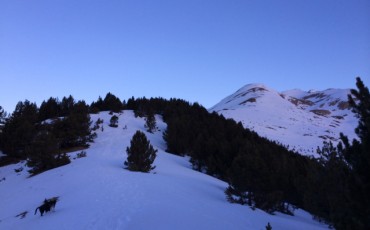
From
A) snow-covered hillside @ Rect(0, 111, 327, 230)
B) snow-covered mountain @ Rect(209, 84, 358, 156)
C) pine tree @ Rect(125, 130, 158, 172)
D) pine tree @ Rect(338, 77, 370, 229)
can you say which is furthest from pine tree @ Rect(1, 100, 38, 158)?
snow-covered mountain @ Rect(209, 84, 358, 156)

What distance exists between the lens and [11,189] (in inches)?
838

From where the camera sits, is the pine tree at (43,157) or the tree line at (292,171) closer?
the tree line at (292,171)

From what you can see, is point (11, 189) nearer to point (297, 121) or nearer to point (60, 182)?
point (60, 182)

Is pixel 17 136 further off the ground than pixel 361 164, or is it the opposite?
pixel 361 164

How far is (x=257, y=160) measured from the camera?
17234 mm

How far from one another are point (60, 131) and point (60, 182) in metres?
16.6

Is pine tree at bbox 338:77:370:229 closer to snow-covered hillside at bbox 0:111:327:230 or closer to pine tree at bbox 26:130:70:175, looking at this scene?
snow-covered hillside at bbox 0:111:327:230

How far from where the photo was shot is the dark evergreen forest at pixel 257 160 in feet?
21.5

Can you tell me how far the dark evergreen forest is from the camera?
656 centimetres

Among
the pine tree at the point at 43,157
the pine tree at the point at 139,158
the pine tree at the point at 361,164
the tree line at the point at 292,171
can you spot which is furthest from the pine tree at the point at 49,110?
the pine tree at the point at 361,164

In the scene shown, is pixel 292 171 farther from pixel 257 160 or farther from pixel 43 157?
pixel 43 157

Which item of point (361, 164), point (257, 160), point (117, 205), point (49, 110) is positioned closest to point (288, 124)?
point (49, 110)

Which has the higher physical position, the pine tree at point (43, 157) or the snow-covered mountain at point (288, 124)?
the snow-covered mountain at point (288, 124)

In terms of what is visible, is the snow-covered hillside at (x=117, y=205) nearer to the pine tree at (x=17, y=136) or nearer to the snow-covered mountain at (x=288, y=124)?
the pine tree at (x=17, y=136)
